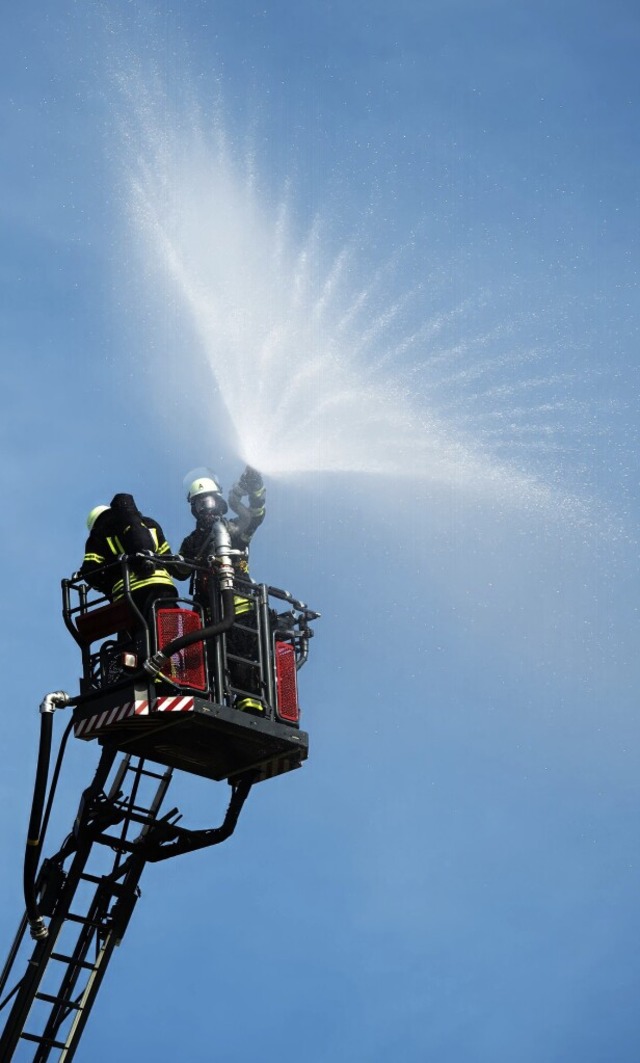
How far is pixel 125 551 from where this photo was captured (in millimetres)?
25484

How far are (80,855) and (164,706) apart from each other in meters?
2.88

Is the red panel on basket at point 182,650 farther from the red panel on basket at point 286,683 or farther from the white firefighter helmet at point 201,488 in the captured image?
the white firefighter helmet at point 201,488

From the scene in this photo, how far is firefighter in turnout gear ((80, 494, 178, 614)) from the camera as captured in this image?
82.1 feet

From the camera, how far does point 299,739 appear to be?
25.3 metres

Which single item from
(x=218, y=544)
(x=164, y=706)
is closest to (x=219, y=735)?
(x=164, y=706)

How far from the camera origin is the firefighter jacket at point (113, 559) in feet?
82.2

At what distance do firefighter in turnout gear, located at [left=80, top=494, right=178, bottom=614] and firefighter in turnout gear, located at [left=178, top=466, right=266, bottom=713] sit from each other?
0.54 m

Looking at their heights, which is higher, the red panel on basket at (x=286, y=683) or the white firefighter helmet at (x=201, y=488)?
the white firefighter helmet at (x=201, y=488)

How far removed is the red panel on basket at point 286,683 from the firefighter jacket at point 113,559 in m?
1.83

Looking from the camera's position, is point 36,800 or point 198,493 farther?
point 198,493

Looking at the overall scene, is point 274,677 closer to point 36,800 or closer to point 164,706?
point 164,706

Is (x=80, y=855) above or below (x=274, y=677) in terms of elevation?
below

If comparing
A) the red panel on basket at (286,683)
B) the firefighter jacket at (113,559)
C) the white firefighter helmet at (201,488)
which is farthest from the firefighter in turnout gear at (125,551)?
the red panel on basket at (286,683)

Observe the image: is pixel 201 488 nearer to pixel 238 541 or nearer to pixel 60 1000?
pixel 238 541
